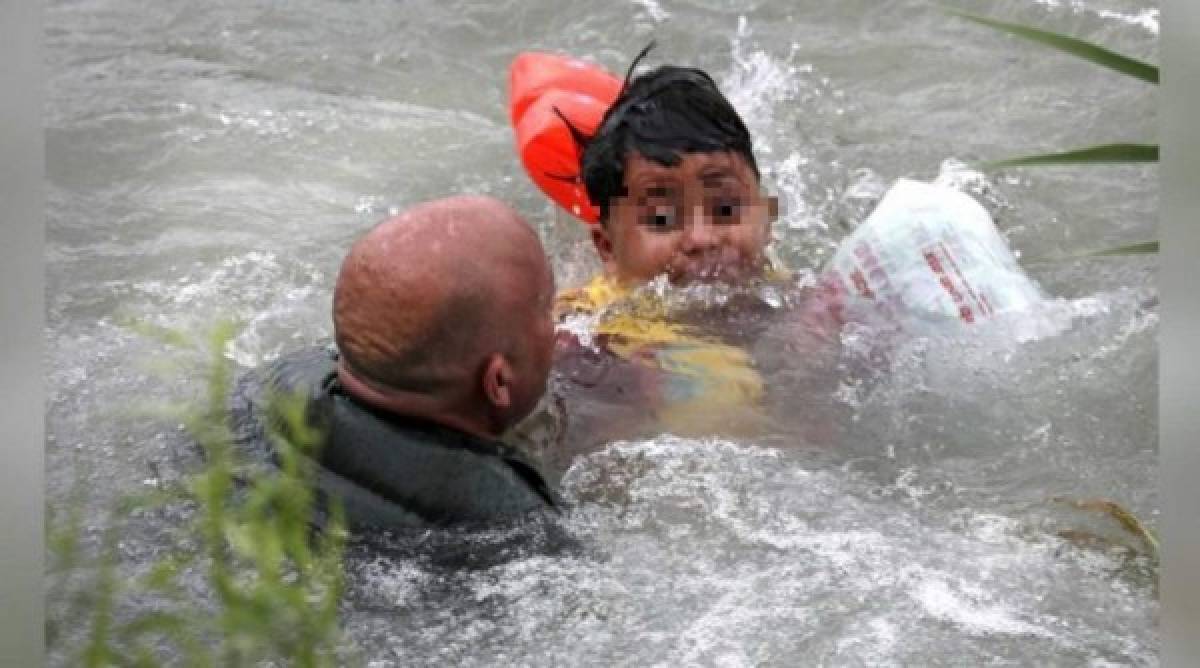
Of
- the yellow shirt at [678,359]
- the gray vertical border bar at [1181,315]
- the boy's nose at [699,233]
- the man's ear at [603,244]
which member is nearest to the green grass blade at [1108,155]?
the gray vertical border bar at [1181,315]

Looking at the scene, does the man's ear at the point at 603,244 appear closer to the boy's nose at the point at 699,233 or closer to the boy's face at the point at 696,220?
Answer: the boy's face at the point at 696,220

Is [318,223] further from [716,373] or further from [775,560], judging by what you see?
[775,560]

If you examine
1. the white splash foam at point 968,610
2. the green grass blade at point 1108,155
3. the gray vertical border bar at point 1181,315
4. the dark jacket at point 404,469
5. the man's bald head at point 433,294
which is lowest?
the white splash foam at point 968,610

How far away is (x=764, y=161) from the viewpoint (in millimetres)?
5496

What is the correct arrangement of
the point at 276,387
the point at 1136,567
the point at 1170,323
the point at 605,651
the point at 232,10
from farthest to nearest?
the point at 232,10
the point at 276,387
the point at 1136,567
the point at 605,651
the point at 1170,323

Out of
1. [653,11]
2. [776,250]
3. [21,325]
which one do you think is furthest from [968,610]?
[653,11]

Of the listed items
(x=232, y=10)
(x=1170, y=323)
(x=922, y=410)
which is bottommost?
(x=922, y=410)

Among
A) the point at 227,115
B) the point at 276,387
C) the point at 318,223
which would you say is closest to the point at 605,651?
the point at 276,387

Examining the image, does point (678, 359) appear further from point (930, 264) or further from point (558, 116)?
point (558, 116)

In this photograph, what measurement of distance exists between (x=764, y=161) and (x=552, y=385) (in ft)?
6.53

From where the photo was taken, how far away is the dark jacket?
2957mm

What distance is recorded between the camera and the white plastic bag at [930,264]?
4117 mm

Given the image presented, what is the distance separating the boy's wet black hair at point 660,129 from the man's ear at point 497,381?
1.19 meters

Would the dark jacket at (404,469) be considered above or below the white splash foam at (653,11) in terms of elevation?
below
